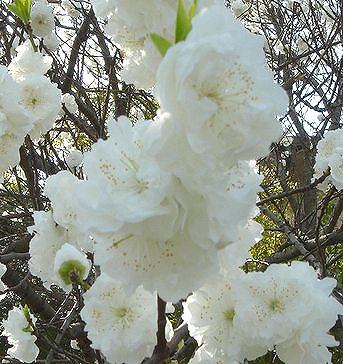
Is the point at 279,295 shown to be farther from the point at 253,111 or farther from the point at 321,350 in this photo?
the point at 253,111

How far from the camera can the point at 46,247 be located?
1.76 meters

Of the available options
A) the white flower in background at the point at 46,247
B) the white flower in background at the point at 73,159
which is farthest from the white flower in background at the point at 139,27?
the white flower in background at the point at 73,159

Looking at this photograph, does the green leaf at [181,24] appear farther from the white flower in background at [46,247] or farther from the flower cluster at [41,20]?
the flower cluster at [41,20]

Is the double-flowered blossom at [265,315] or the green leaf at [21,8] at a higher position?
the green leaf at [21,8]

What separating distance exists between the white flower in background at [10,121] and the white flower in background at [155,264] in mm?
892

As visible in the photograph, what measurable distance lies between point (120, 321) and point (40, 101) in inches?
47.1

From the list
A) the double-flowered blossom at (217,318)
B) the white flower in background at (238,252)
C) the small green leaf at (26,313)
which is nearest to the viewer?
the white flower in background at (238,252)

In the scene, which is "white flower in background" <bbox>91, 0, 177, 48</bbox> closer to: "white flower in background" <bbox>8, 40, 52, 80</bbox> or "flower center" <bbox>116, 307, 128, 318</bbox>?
"flower center" <bbox>116, 307, 128, 318</bbox>

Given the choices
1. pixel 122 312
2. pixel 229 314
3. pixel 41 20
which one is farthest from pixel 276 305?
pixel 41 20

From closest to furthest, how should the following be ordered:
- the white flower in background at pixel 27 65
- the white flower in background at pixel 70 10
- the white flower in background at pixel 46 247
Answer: the white flower in background at pixel 46 247, the white flower in background at pixel 27 65, the white flower in background at pixel 70 10

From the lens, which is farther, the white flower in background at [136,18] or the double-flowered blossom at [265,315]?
the double-flowered blossom at [265,315]

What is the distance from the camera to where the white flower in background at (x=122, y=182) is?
3.04 feet

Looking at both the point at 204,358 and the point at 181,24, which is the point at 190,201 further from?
the point at 204,358

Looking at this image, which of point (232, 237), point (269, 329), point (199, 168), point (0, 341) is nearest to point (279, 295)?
point (269, 329)
